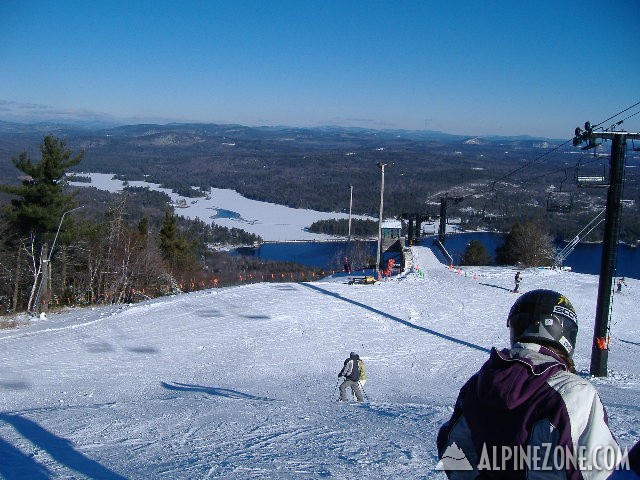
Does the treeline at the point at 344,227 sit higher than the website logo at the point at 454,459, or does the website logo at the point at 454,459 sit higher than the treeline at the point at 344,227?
the website logo at the point at 454,459

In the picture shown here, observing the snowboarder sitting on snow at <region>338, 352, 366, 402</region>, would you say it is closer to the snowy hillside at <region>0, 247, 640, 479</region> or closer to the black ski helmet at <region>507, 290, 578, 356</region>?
the snowy hillside at <region>0, 247, 640, 479</region>

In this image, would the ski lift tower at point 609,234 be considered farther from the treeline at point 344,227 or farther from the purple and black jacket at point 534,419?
the treeline at point 344,227

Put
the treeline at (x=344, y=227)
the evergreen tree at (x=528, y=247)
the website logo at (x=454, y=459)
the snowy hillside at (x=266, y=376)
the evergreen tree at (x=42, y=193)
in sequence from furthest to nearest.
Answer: the treeline at (x=344, y=227)
the evergreen tree at (x=528, y=247)
the evergreen tree at (x=42, y=193)
the snowy hillside at (x=266, y=376)
the website logo at (x=454, y=459)

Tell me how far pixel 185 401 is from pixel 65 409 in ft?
6.82

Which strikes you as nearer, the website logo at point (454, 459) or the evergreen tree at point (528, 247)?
the website logo at point (454, 459)

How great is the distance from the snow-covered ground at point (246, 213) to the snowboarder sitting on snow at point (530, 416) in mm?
88051

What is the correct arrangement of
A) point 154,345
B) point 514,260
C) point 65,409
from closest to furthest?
1. point 65,409
2. point 154,345
3. point 514,260

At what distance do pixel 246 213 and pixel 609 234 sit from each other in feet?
353

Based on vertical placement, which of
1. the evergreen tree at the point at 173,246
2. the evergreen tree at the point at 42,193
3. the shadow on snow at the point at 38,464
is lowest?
the evergreen tree at the point at 173,246

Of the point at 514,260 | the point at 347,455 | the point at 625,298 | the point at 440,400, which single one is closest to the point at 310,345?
the point at 440,400

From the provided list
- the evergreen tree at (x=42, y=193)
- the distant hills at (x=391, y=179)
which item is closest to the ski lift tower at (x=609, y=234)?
the evergreen tree at (x=42, y=193)

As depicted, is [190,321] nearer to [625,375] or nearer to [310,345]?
[310,345]

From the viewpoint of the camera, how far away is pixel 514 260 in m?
46.6

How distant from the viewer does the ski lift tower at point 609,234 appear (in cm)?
1373
